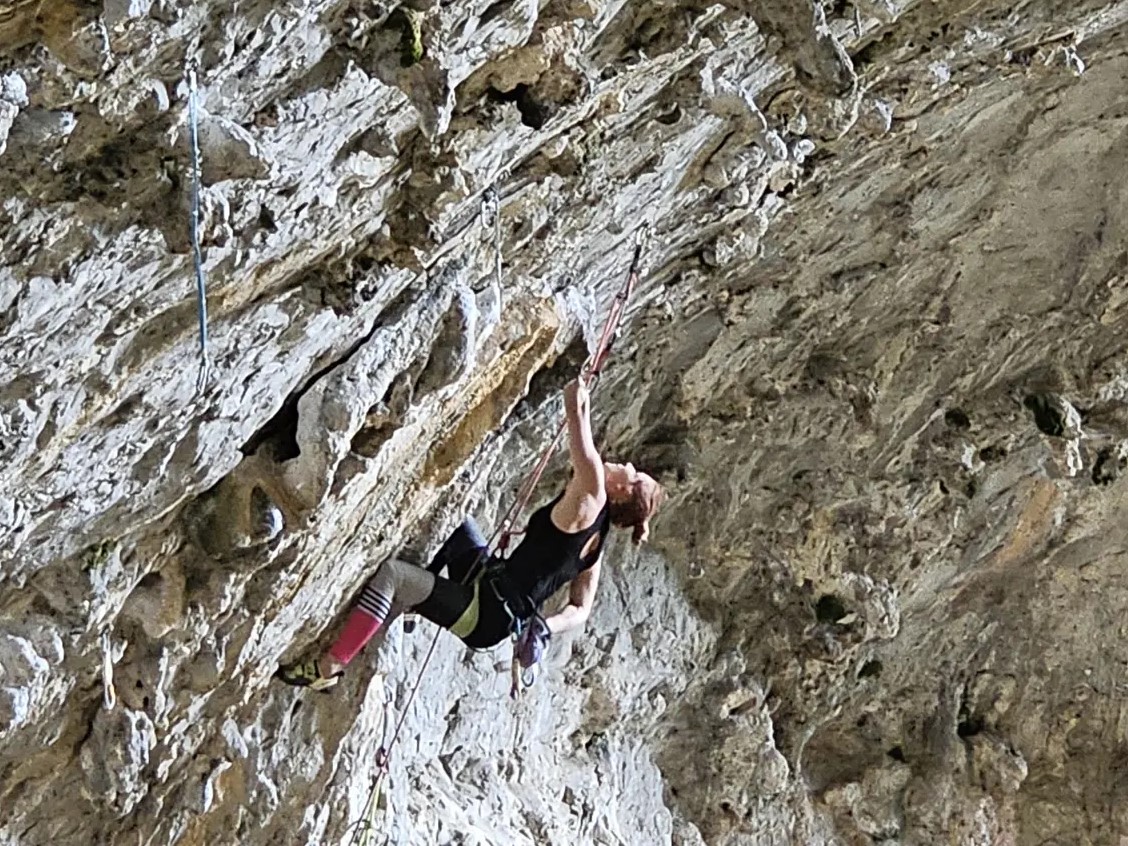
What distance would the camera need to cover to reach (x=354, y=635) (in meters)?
4.32

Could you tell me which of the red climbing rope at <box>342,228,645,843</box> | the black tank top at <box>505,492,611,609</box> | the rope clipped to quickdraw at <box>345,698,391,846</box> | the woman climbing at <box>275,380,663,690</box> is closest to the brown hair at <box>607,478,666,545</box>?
the woman climbing at <box>275,380,663,690</box>

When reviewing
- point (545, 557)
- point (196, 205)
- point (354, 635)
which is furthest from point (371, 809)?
point (196, 205)

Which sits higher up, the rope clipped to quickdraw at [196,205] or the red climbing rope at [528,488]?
the rope clipped to quickdraw at [196,205]

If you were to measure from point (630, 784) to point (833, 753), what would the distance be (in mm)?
1619

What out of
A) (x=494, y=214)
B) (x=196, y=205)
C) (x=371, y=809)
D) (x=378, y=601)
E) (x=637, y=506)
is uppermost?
(x=196, y=205)

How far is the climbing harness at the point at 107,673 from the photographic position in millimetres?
3559

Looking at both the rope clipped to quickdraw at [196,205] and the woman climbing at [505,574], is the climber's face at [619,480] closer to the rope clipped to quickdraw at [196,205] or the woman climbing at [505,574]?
the woman climbing at [505,574]

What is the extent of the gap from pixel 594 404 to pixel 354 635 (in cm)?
235

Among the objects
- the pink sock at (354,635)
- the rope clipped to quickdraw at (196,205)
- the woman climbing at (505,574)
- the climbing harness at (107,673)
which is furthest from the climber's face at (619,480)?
the rope clipped to quickdraw at (196,205)

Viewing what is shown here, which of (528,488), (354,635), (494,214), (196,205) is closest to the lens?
(196,205)

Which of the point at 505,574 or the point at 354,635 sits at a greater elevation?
the point at 354,635

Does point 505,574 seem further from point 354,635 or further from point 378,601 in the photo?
point 354,635

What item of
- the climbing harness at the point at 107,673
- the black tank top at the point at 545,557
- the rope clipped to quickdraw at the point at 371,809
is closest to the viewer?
the climbing harness at the point at 107,673

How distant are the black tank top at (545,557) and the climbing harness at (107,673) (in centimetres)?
137
